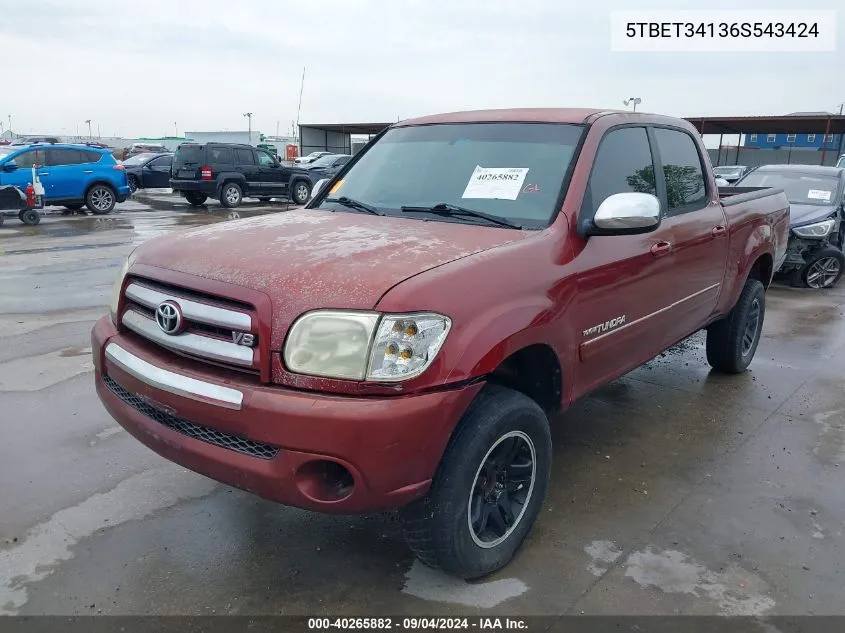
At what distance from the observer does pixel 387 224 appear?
3090 mm

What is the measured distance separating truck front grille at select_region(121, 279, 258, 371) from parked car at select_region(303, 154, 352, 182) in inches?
663

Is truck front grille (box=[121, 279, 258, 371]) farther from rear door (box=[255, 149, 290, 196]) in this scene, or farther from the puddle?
rear door (box=[255, 149, 290, 196])

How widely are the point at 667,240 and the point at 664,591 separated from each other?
183cm

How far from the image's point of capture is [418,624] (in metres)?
2.44

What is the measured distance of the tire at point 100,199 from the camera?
16.0m

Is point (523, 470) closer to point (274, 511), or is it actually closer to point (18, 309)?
point (274, 511)

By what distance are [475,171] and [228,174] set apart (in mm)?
15911

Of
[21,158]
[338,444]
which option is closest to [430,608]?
[338,444]

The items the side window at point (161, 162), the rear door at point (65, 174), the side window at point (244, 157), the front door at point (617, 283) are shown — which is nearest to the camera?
the front door at point (617, 283)

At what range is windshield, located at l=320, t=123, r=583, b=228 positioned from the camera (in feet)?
10.2

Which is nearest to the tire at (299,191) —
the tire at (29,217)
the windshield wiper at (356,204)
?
the tire at (29,217)

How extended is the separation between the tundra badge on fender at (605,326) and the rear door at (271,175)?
16.7m

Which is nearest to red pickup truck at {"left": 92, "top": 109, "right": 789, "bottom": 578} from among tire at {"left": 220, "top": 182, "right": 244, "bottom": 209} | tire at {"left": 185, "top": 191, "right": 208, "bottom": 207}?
tire at {"left": 220, "top": 182, "right": 244, "bottom": 209}

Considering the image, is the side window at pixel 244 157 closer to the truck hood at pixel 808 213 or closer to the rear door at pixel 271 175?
the rear door at pixel 271 175
